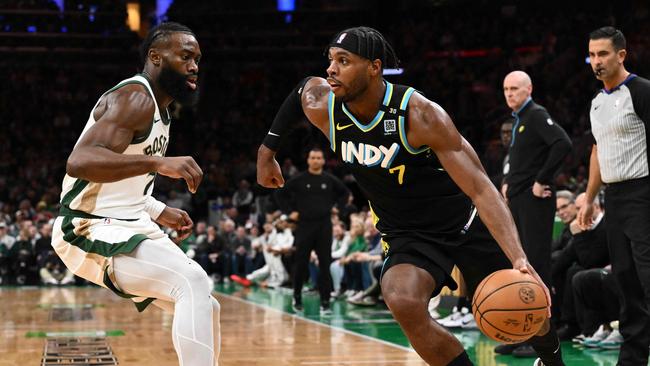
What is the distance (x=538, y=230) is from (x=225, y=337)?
317cm

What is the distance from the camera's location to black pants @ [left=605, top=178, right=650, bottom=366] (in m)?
5.67

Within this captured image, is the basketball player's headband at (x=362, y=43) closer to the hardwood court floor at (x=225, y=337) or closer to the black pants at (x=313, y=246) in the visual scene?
the hardwood court floor at (x=225, y=337)

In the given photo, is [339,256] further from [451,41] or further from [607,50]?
[451,41]

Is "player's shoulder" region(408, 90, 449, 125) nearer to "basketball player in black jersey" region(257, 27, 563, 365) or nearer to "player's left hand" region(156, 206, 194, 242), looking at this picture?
"basketball player in black jersey" region(257, 27, 563, 365)

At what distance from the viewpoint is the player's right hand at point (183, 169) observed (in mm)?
3908

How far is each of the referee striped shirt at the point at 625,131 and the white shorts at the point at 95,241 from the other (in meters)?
3.08

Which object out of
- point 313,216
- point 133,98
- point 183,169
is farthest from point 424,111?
point 313,216

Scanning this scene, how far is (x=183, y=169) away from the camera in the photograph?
392 centimetres

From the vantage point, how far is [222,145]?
1048 inches

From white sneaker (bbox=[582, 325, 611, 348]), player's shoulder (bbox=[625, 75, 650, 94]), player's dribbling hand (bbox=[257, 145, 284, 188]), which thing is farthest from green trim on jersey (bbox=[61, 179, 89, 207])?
white sneaker (bbox=[582, 325, 611, 348])

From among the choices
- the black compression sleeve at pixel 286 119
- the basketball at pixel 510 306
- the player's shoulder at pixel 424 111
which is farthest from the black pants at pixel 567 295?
the player's shoulder at pixel 424 111

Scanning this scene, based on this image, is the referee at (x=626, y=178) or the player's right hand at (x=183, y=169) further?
the referee at (x=626, y=178)

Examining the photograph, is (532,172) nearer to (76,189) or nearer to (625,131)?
(625,131)

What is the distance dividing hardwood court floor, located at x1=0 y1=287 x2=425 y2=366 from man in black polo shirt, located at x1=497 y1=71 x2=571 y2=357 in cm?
127
